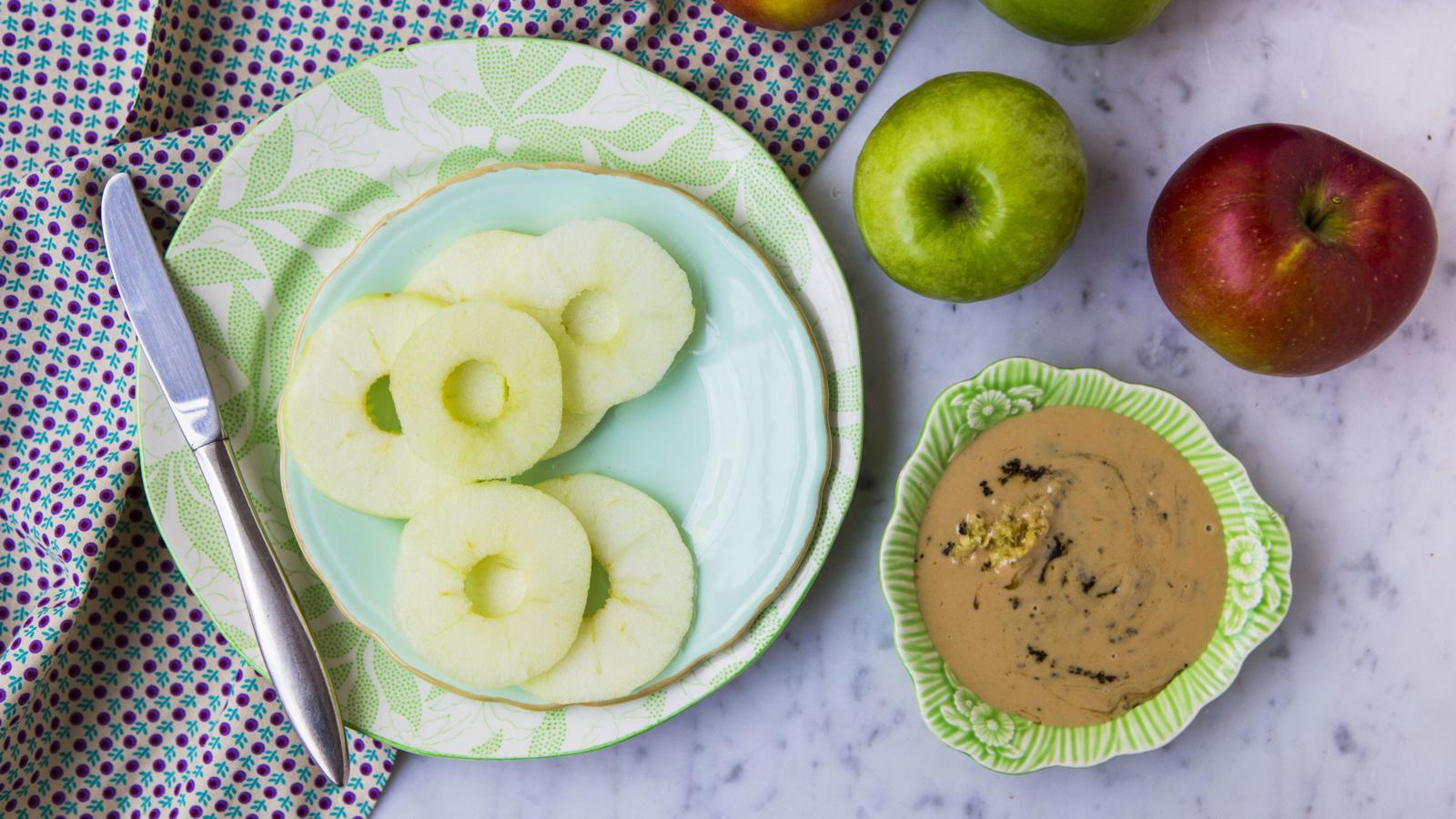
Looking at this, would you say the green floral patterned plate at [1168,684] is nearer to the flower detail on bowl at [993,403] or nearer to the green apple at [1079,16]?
the flower detail on bowl at [993,403]

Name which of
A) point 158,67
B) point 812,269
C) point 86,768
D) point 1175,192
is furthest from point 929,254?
point 86,768

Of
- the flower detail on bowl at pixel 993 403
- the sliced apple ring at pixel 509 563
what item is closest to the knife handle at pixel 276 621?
the sliced apple ring at pixel 509 563

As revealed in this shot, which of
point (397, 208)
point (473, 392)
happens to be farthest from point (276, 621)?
point (397, 208)

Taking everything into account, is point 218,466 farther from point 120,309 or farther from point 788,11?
point 788,11

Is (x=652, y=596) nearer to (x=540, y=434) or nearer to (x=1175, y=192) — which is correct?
(x=540, y=434)

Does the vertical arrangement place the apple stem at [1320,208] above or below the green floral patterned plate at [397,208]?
above

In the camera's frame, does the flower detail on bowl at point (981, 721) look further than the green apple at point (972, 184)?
Yes

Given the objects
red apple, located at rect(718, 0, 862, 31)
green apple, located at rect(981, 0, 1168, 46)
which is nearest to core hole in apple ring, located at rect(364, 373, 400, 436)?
red apple, located at rect(718, 0, 862, 31)
